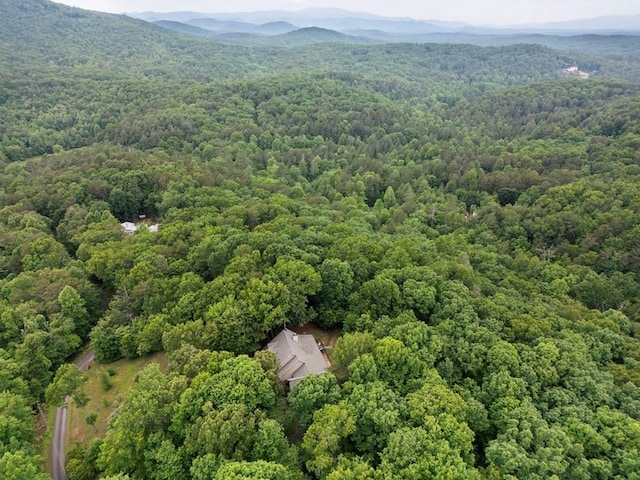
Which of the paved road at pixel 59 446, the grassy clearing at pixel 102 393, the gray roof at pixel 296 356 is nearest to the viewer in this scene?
the paved road at pixel 59 446

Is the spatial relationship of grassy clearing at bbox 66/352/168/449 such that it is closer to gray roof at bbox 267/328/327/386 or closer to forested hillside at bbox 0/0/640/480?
forested hillside at bbox 0/0/640/480

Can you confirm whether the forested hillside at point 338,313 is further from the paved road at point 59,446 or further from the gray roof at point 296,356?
the paved road at point 59,446

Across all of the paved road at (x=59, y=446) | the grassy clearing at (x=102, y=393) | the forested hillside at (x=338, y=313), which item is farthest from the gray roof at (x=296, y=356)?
the paved road at (x=59, y=446)

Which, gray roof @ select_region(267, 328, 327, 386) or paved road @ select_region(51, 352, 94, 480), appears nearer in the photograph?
paved road @ select_region(51, 352, 94, 480)

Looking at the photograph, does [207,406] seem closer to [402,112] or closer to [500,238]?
[500,238]

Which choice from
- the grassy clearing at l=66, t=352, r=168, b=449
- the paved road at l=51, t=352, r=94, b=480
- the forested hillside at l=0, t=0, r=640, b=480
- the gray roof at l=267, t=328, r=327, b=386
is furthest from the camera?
the grassy clearing at l=66, t=352, r=168, b=449

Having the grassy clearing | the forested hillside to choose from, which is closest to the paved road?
the grassy clearing

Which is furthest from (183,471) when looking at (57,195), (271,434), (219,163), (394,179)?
(394,179)
